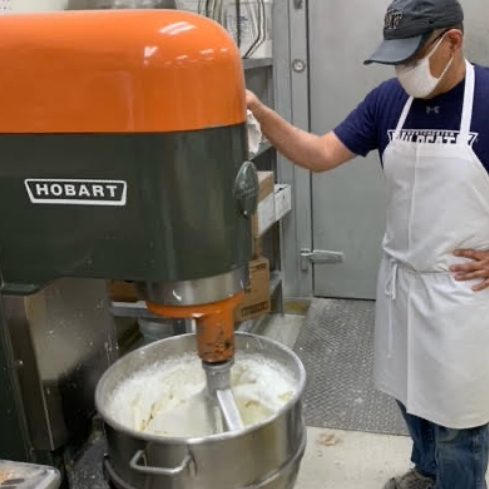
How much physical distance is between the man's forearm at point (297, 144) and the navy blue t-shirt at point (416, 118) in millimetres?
73

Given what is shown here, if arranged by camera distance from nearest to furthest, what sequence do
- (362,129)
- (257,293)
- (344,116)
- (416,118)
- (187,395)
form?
(187,395), (416,118), (362,129), (257,293), (344,116)

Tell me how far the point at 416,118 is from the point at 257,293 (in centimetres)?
130

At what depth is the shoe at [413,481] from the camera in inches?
73.3

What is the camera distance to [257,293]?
8.66 feet

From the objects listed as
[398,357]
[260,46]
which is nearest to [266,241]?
[260,46]

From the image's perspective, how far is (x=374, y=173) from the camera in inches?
120

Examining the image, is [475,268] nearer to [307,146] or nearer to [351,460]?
[307,146]

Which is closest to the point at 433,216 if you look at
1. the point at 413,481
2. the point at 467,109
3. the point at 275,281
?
the point at 467,109

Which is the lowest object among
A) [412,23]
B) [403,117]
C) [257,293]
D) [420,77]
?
[257,293]

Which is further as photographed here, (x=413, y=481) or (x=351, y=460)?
(x=351, y=460)

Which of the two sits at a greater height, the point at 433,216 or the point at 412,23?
the point at 412,23

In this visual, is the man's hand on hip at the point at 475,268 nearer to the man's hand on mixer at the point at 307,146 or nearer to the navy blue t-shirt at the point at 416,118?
the navy blue t-shirt at the point at 416,118

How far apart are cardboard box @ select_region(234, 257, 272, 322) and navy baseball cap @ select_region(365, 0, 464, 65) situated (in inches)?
52.2

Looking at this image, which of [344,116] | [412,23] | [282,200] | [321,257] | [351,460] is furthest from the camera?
[321,257]
